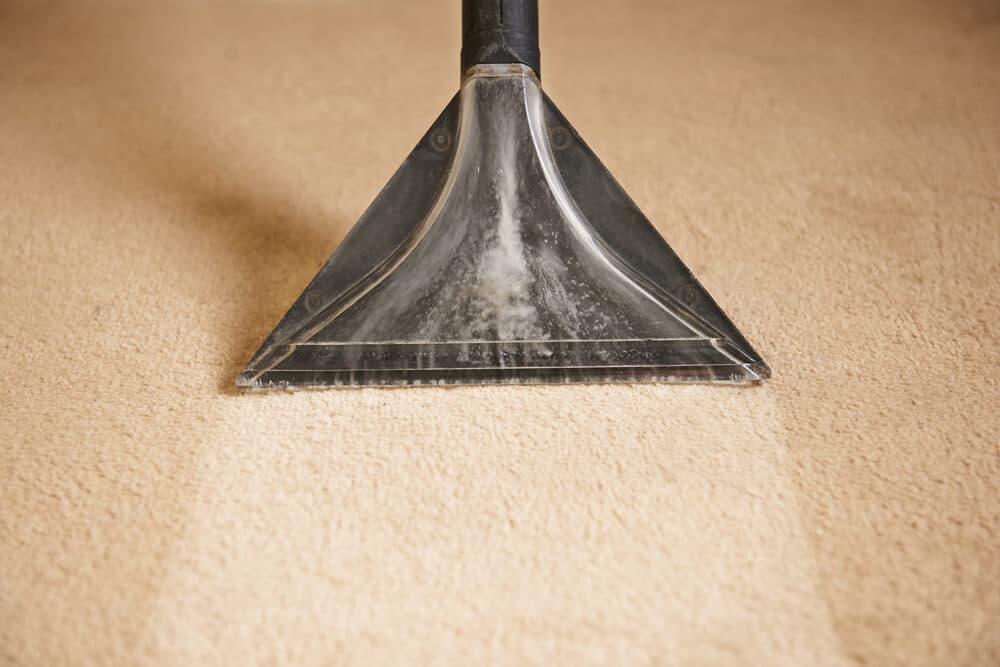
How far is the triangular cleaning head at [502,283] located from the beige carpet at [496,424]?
1.4 inches

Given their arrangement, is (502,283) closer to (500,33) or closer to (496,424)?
(496,424)

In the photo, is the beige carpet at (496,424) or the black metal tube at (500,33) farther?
the black metal tube at (500,33)

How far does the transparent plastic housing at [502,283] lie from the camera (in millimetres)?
734

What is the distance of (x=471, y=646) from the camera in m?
0.50

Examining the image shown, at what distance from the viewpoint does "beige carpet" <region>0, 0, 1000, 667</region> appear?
1.70ft

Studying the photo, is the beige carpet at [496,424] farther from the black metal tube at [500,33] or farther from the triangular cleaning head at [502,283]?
the black metal tube at [500,33]

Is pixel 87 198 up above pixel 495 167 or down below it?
above

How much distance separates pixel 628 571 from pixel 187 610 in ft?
0.99

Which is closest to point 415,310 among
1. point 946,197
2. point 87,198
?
point 87,198

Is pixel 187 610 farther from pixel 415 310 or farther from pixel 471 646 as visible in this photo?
pixel 415 310

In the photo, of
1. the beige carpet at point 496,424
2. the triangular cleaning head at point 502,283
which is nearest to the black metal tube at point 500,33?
the triangular cleaning head at point 502,283

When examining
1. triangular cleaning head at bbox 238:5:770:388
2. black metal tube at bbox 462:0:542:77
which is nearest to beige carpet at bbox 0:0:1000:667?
triangular cleaning head at bbox 238:5:770:388

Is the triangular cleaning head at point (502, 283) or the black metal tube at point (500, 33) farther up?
the black metal tube at point (500, 33)

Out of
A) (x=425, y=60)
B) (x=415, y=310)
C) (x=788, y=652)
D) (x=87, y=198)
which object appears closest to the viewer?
(x=788, y=652)
